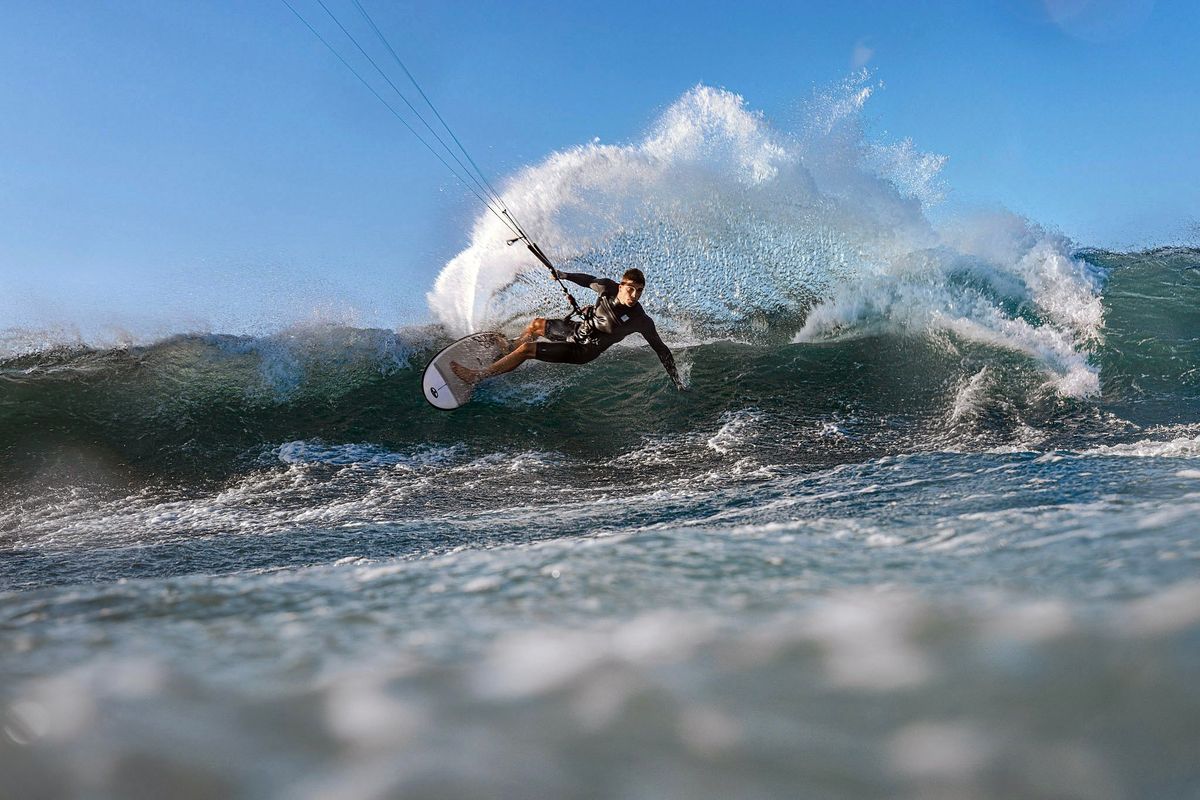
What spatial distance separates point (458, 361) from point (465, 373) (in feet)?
0.39

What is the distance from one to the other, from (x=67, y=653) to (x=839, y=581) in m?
1.40

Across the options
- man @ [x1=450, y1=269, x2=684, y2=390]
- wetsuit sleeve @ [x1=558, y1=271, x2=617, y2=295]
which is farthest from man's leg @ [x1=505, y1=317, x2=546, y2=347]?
wetsuit sleeve @ [x1=558, y1=271, x2=617, y2=295]

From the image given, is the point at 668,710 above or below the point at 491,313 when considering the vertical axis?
below

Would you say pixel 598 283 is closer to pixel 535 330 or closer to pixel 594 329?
pixel 594 329

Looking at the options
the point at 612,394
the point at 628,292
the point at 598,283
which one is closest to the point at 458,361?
the point at 598,283

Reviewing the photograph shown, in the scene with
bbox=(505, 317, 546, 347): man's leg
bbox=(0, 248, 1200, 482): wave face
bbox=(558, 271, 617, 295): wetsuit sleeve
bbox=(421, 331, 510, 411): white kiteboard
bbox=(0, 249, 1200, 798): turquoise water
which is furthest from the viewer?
bbox=(0, 248, 1200, 482): wave face

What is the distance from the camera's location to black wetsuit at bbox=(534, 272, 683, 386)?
5469mm

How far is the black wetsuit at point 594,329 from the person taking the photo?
5.47 metres

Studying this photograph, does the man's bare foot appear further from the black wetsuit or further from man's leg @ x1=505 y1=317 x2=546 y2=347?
the black wetsuit

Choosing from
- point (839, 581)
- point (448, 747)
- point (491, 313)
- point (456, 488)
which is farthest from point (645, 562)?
point (491, 313)

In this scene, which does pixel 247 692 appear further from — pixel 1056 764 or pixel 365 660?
pixel 1056 764

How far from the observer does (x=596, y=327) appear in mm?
5488

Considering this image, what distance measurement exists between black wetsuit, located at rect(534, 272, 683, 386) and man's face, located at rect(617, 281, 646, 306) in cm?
3

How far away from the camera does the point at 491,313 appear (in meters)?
9.57
